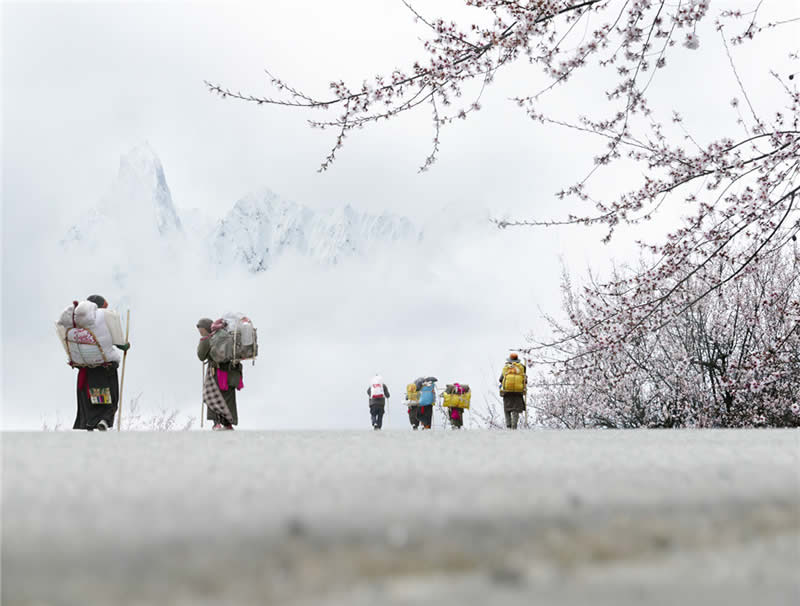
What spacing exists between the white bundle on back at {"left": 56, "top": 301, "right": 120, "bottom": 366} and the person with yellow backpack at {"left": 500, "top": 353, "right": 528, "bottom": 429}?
8857 millimetres

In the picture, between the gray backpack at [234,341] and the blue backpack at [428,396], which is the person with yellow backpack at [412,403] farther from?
the gray backpack at [234,341]

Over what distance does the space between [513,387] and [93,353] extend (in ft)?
30.0

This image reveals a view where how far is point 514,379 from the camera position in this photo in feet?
52.6

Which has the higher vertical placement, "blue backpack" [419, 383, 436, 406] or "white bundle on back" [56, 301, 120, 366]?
"white bundle on back" [56, 301, 120, 366]

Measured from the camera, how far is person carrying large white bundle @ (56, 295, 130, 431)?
916 cm

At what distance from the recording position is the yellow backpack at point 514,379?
1597 cm

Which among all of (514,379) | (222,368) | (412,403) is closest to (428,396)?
(412,403)

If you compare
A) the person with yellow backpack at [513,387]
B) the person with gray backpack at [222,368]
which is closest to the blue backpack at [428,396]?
the person with yellow backpack at [513,387]

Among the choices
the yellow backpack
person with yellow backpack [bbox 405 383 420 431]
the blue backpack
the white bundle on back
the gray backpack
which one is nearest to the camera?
the gray backpack

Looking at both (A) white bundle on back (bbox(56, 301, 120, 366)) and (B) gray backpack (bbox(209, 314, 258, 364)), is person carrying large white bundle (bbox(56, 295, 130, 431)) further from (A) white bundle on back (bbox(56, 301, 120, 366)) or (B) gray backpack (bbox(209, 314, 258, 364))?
(B) gray backpack (bbox(209, 314, 258, 364))

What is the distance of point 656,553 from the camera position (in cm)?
177

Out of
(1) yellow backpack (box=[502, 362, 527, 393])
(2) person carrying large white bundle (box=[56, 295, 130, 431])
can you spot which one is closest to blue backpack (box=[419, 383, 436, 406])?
(1) yellow backpack (box=[502, 362, 527, 393])

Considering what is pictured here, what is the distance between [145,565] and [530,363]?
8.05 metres

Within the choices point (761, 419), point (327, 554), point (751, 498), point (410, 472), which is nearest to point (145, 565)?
point (327, 554)
